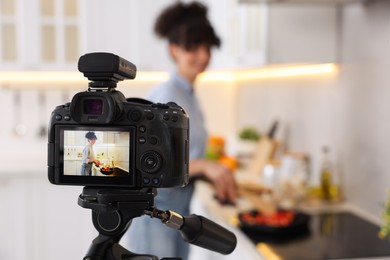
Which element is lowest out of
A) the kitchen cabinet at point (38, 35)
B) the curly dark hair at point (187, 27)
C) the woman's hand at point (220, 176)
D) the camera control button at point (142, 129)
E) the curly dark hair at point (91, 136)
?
the woman's hand at point (220, 176)

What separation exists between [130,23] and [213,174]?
1.54 meters

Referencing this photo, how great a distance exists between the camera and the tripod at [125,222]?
52 cm

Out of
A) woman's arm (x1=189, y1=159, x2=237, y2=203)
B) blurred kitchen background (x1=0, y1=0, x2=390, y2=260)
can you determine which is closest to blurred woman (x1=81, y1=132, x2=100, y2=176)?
blurred kitchen background (x1=0, y1=0, x2=390, y2=260)

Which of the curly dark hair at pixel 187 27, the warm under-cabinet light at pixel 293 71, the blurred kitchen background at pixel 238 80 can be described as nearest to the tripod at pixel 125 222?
the blurred kitchen background at pixel 238 80

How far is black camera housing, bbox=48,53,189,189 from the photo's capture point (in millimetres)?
507

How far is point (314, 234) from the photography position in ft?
4.48

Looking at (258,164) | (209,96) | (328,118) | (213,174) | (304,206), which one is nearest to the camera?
(213,174)

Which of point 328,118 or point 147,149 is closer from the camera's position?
point 147,149

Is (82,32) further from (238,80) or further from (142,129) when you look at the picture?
(142,129)

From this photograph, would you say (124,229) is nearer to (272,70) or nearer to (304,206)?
(304,206)

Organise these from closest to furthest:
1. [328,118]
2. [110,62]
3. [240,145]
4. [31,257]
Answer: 1. [110,62]
2. [31,257]
3. [328,118]
4. [240,145]

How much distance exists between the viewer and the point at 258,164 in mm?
2330

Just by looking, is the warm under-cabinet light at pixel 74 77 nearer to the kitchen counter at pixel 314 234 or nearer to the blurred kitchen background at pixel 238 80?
the blurred kitchen background at pixel 238 80

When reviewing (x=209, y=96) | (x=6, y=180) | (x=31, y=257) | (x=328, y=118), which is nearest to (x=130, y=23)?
(x=209, y=96)
